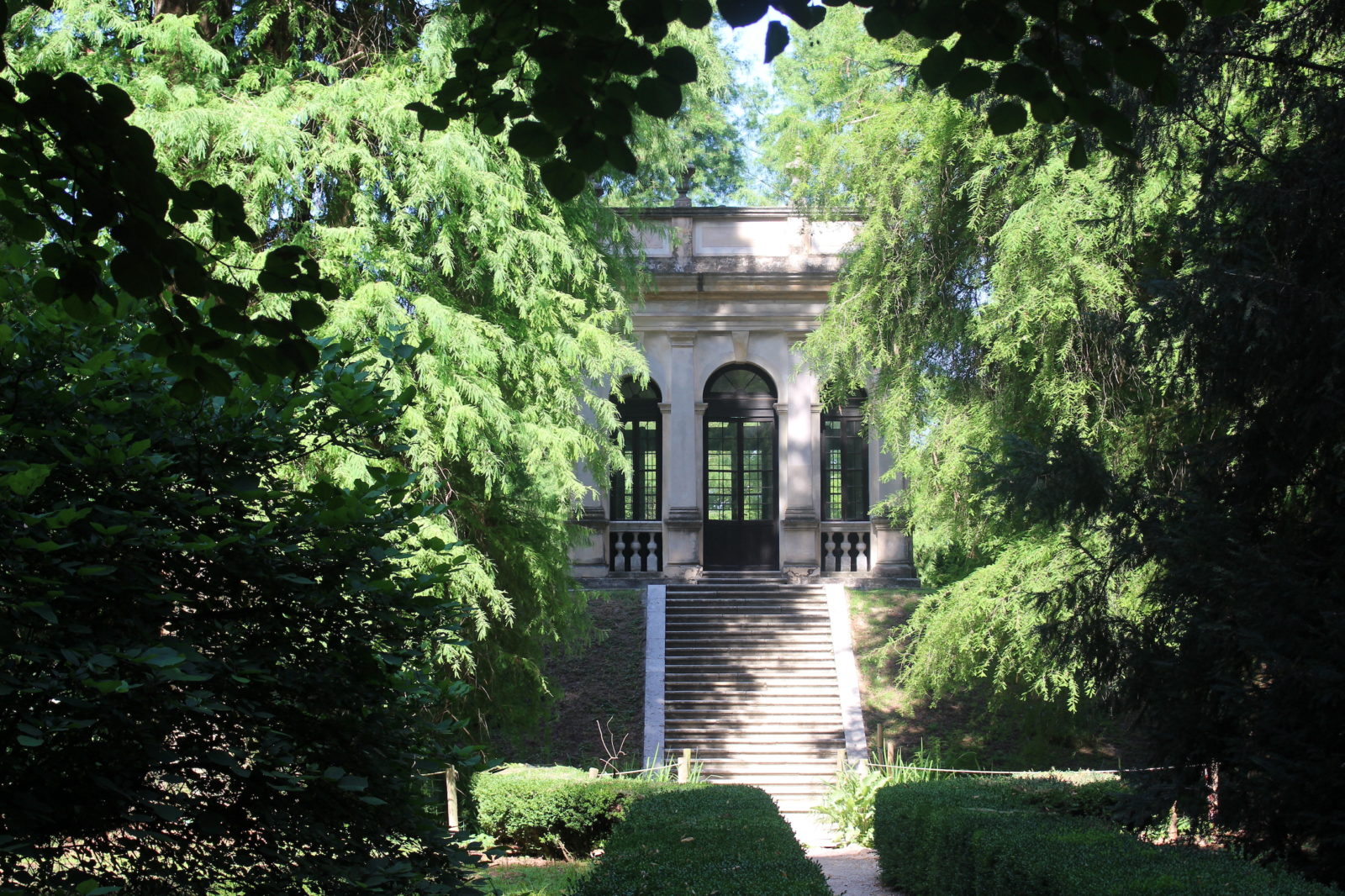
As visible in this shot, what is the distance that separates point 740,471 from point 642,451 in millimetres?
1798

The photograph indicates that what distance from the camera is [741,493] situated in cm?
2138

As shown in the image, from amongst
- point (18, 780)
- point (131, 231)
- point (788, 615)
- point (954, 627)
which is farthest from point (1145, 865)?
point (788, 615)

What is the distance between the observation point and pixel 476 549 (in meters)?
11.0

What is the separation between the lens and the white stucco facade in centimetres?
2027

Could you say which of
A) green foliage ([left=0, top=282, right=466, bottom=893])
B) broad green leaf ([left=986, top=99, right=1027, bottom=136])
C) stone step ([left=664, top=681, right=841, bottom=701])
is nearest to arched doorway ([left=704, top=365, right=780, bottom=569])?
stone step ([left=664, top=681, right=841, bottom=701])

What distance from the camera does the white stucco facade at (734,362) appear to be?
66.5 ft

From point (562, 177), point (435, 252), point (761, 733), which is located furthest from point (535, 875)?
point (562, 177)

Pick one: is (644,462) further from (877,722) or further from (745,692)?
(877,722)

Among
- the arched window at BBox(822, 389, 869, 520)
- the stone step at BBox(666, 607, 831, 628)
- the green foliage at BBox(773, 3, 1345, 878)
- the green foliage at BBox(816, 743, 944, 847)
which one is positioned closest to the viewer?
the green foliage at BBox(773, 3, 1345, 878)

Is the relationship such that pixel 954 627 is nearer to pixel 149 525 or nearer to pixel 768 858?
pixel 768 858

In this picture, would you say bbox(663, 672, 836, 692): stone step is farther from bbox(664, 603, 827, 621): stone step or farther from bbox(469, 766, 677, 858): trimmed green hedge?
bbox(469, 766, 677, 858): trimmed green hedge

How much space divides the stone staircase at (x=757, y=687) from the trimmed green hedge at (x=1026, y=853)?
339 centimetres

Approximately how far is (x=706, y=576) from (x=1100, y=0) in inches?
697

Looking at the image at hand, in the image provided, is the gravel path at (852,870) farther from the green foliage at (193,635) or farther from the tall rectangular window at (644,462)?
the tall rectangular window at (644,462)
